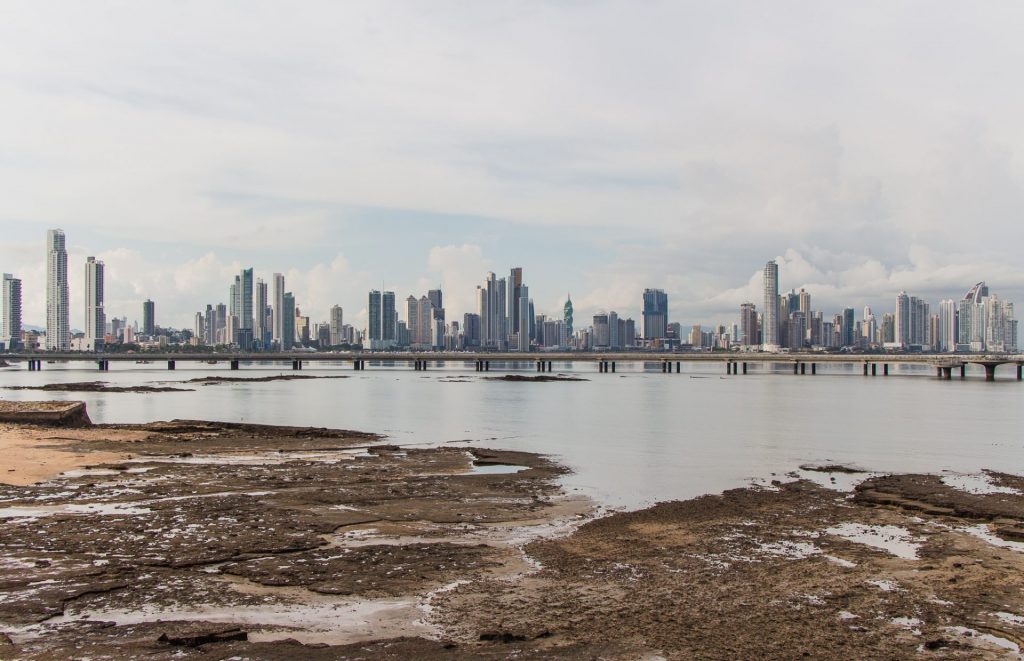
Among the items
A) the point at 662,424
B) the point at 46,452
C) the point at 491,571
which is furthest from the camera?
the point at 662,424

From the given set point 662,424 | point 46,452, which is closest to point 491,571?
point 46,452

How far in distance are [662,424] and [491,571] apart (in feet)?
145

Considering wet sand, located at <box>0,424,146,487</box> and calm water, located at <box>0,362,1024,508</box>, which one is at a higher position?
wet sand, located at <box>0,424,146,487</box>

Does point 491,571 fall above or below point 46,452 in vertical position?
below

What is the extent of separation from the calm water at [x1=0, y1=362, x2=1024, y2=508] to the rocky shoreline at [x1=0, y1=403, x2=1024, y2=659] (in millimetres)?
6129

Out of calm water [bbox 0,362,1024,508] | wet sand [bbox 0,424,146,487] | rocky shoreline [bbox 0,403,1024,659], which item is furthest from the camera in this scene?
calm water [bbox 0,362,1024,508]

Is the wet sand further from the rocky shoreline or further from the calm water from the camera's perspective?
the calm water

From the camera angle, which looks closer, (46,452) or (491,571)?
(491,571)

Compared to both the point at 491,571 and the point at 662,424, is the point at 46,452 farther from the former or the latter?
the point at 662,424

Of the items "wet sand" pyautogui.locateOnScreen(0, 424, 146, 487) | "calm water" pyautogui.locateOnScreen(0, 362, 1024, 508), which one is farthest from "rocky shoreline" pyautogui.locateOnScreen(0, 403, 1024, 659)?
"calm water" pyautogui.locateOnScreen(0, 362, 1024, 508)

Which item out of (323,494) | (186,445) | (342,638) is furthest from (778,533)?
(186,445)

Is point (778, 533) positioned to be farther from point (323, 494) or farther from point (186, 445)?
point (186, 445)

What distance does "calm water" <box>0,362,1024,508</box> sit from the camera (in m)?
36.0

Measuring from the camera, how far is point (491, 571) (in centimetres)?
1689
